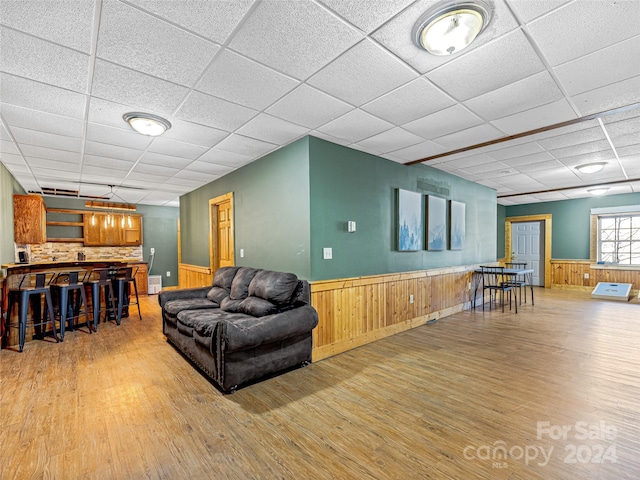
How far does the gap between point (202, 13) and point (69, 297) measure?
15.8 feet

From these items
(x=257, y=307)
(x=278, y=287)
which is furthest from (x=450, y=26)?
(x=257, y=307)

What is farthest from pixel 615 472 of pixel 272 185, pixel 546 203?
pixel 546 203

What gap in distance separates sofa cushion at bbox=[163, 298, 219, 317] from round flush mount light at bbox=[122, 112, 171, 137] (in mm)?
2051

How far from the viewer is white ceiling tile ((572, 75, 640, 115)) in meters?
2.49

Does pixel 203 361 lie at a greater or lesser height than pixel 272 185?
lesser

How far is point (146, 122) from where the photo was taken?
301 cm

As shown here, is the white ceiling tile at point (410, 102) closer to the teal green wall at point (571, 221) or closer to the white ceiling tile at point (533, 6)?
Answer: the white ceiling tile at point (533, 6)

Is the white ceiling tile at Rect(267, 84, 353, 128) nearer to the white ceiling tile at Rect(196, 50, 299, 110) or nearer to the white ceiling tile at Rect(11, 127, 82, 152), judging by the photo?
the white ceiling tile at Rect(196, 50, 299, 110)

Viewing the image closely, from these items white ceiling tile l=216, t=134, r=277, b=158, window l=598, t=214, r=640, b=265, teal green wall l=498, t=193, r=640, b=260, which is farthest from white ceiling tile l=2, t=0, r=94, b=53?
window l=598, t=214, r=640, b=265

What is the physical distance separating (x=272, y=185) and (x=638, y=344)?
5100 mm

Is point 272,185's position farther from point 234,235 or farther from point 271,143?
point 234,235

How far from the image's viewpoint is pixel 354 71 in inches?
89.4

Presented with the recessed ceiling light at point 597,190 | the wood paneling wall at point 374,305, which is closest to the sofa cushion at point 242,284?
the wood paneling wall at point 374,305

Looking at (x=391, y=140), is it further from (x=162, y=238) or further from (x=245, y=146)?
(x=162, y=238)
